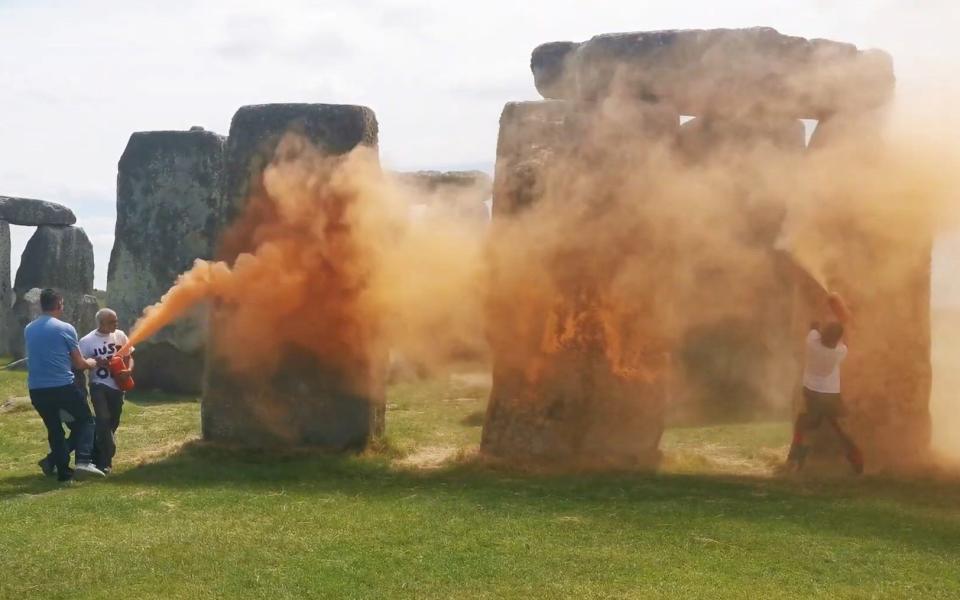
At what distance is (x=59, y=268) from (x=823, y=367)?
20.4 meters

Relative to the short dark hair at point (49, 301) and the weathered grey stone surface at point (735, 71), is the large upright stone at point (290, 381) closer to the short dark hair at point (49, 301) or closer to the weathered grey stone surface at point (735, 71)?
the short dark hair at point (49, 301)

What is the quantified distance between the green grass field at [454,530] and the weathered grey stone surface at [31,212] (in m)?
15.5

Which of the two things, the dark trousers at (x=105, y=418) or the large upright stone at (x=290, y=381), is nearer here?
the dark trousers at (x=105, y=418)

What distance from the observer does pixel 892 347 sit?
11016mm

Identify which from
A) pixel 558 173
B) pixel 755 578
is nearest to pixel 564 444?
pixel 558 173

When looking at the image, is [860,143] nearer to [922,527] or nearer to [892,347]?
[892,347]

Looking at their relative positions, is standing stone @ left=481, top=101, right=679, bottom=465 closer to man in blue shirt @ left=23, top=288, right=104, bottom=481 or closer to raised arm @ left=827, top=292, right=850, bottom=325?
raised arm @ left=827, top=292, right=850, bottom=325

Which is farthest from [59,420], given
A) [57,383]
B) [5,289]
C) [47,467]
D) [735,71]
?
[5,289]

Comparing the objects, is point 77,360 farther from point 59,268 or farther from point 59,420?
point 59,268

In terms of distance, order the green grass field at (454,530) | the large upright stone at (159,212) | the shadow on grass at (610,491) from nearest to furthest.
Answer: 1. the green grass field at (454,530)
2. the shadow on grass at (610,491)
3. the large upright stone at (159,212)

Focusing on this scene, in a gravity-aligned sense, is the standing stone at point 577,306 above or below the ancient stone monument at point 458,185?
below

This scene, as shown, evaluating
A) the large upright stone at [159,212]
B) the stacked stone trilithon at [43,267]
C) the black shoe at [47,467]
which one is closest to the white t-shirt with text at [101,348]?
the black shoe at [47,467]

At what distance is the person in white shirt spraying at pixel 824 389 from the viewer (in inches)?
406

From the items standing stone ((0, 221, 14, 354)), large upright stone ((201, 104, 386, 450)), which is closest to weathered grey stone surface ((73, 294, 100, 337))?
standing stone ((0, 221, 14, 354))
